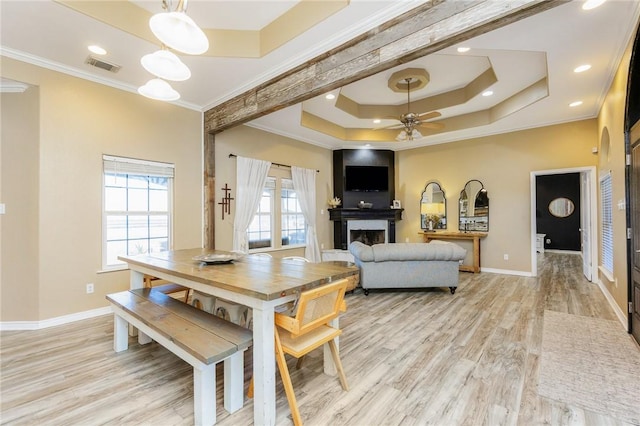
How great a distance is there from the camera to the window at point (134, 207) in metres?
3.72

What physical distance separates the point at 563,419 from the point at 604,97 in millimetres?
4492

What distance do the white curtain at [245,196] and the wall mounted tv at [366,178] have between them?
249cm

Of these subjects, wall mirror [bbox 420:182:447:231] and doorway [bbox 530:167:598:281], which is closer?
doorway [bbox 530:167:598:281]

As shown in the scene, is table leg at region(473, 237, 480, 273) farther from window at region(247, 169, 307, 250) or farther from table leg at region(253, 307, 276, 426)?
table leg at region(253, 307, 276, 426)

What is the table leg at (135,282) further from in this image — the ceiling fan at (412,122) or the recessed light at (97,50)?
the ceiling fan at (412,122)

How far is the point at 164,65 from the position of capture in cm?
211

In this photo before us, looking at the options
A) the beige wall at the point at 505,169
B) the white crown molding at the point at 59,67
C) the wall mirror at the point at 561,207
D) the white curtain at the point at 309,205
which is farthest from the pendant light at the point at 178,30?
the wall mirror at the point at 561,207

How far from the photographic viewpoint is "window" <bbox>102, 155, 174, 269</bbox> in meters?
3.72

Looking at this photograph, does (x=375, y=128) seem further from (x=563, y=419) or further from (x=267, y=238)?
(x=563, y=419)

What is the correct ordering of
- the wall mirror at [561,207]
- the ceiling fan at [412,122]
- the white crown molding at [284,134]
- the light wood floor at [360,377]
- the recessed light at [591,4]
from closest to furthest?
the light wood floor at [360,377] → the recessed light at [591,4] → the ceiling fan at [412,122] → the white crown molding at [284,134] → the wall mirror at [561,207]

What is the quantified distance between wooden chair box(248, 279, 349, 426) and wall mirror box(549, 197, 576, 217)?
33.0 feet

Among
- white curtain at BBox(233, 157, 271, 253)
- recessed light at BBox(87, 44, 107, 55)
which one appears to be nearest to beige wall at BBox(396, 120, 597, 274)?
white curtain at BBox(233, 157, 271, 253)

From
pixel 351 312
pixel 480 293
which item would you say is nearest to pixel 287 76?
pixel 351 312

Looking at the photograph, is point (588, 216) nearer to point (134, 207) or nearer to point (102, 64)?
point (134, 207)
